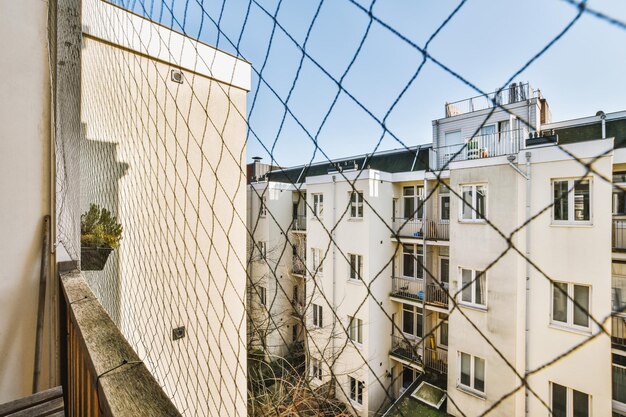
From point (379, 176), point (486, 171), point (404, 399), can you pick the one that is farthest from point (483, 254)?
point (404, 399)

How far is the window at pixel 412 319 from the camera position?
234 inches

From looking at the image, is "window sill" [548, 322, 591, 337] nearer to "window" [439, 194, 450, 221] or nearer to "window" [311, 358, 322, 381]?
"window" [439, 194, 450, 221]

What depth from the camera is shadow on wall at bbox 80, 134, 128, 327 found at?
1814 mm

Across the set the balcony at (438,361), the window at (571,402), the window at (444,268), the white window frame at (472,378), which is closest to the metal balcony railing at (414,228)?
the window at (444,268)

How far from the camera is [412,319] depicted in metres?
6.07

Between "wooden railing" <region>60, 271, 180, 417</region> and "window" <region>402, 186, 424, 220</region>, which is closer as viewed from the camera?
"wooden railing" <region>60, 271, 180, 417</region>

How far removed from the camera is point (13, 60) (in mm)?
974

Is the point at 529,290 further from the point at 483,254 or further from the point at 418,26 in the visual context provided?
the point at 418,26

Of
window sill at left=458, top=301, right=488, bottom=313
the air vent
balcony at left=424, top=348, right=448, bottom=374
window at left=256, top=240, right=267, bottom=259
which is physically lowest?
balcony at left=424, top=348, right=448, bottom=374

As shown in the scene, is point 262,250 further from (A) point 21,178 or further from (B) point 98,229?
(A) point 21,178

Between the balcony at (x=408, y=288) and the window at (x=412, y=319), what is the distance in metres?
0.34

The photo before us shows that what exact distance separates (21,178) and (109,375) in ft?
3.14

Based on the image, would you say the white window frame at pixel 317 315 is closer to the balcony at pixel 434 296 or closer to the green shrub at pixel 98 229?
the balcony at pixel 434 296

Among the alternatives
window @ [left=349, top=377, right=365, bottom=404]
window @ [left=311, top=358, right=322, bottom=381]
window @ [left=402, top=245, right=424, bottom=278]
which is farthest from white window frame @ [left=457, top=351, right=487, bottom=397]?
window @ [left=311, top=358, right=322, bottom=381]
